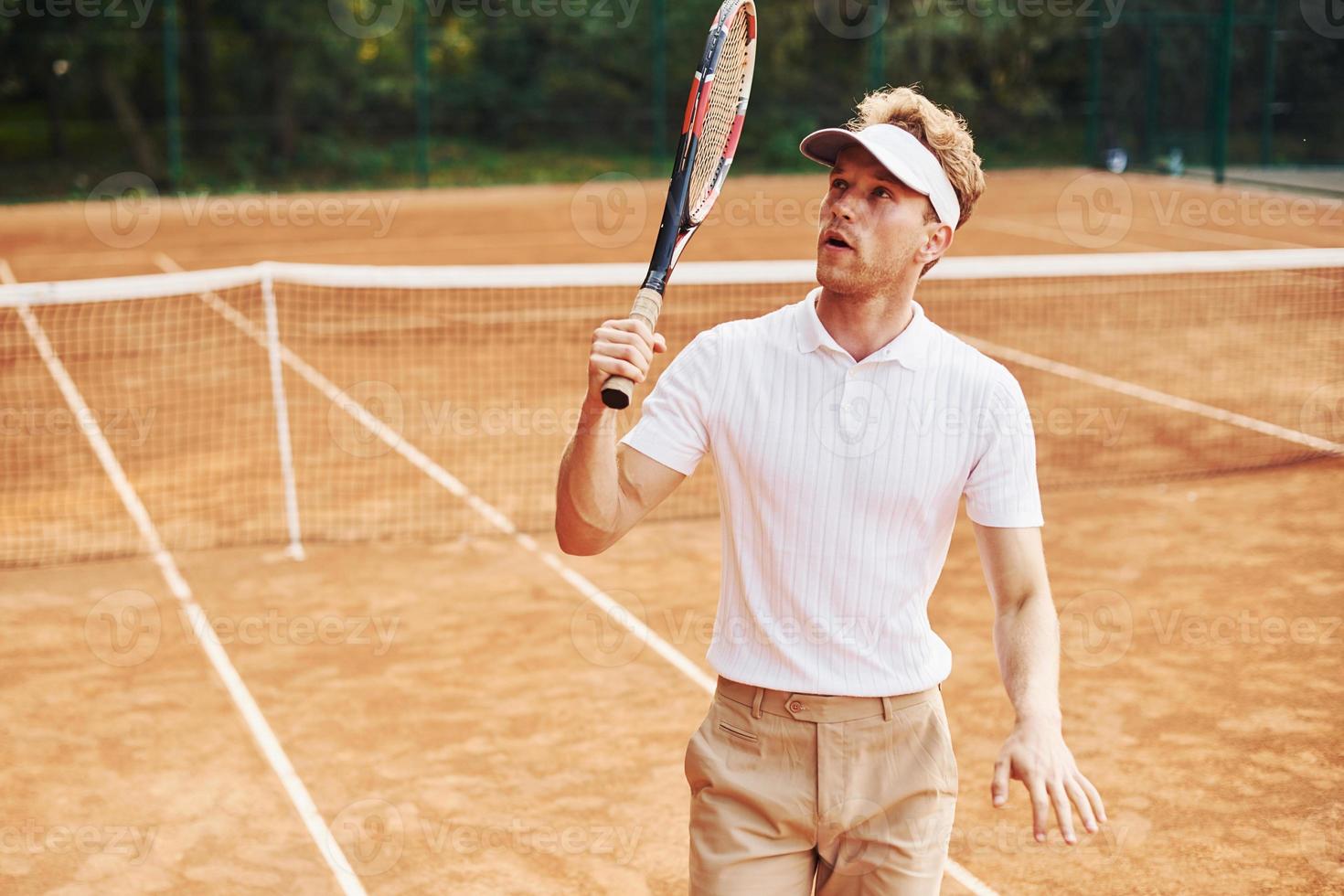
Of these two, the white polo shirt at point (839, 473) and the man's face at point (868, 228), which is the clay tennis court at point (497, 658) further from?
the man's face at point (868, 228)

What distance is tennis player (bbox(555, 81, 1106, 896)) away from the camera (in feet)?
9.11

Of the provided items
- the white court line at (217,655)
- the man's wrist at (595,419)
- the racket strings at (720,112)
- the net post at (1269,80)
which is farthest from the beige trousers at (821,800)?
the net post at (1269,80)

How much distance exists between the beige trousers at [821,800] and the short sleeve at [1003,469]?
41 centimetres

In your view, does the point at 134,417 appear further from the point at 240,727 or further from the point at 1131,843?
the point at 1131,843

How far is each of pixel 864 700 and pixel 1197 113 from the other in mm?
25449

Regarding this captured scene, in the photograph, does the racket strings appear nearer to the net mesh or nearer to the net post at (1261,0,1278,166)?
the net mesh

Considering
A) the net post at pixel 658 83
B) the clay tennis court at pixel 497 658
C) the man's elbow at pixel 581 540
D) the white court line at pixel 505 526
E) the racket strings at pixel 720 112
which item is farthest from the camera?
the net post at pixel 658 83

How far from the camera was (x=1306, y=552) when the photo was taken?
26.4 ft

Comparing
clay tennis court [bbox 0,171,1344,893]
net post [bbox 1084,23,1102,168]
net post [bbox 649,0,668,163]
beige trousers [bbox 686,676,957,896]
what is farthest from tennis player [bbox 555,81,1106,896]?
net post [bbox 1084,23,1102,168]

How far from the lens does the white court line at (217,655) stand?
16.5 feet

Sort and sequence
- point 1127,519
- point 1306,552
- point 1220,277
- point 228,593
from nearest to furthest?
1. point 228,593
2. point 1306,552
3. point 1127,519
4. point 1220,277

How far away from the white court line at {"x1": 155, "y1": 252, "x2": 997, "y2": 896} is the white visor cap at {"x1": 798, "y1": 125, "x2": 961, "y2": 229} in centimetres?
274

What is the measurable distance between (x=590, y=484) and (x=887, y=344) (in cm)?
67

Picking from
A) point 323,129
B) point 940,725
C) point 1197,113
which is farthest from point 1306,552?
point 323,129
